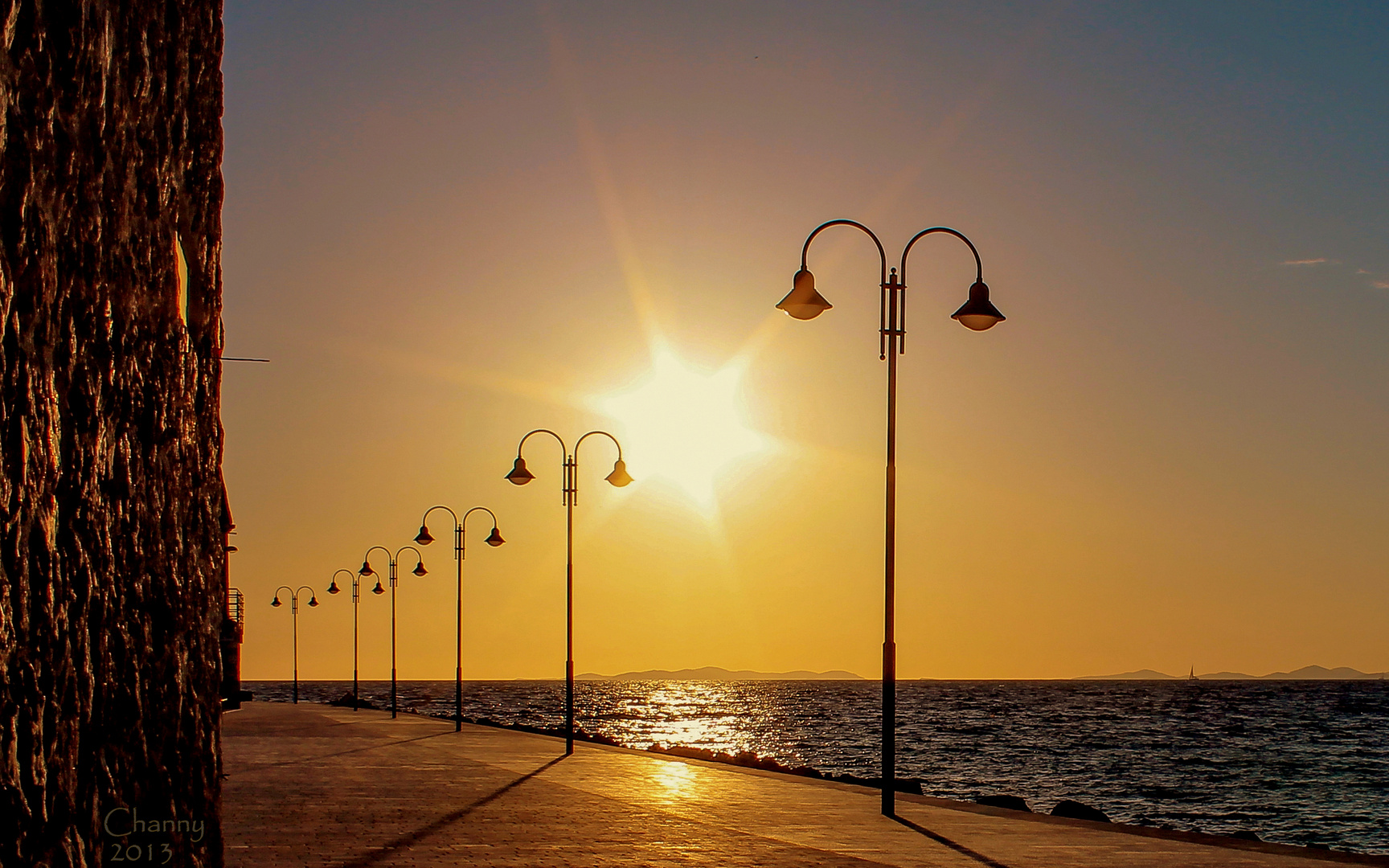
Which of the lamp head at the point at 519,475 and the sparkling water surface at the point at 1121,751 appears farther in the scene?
the sparkling water surface at the point at 1121,751

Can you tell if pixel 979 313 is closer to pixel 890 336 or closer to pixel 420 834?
pixel 890 336

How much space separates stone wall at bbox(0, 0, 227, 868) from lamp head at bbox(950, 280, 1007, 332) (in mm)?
15564

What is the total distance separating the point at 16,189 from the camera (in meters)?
1.52

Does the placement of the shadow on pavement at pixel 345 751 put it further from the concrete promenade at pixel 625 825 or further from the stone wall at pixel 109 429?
the stone wall at pixel 109 429

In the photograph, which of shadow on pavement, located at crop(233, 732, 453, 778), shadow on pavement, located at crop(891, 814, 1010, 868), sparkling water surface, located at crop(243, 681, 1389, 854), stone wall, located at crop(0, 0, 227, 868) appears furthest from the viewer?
sparkling water surface, located at crop(243, 681, 1389, 854)

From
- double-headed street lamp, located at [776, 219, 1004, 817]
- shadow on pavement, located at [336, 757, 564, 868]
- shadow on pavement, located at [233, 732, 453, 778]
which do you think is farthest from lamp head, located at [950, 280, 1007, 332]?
shadow on pavement, located at [233, 732, 453, 778]

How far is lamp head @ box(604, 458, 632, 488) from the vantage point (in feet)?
102

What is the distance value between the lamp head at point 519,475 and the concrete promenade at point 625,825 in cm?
690

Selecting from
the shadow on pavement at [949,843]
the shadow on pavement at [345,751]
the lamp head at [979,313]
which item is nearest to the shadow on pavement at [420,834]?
the shadow on pavement at [949,843]

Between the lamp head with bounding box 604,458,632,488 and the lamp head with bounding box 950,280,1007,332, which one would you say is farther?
the lamp head with bounding box 604,458,632,488

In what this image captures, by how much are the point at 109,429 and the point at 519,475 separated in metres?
29.6

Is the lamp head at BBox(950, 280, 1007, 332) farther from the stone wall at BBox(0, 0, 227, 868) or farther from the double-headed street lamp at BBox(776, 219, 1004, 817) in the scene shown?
the stone wall at BBox(0, 0, 227, 868)

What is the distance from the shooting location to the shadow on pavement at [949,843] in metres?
13.1

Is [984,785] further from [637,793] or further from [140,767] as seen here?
[140,767]
